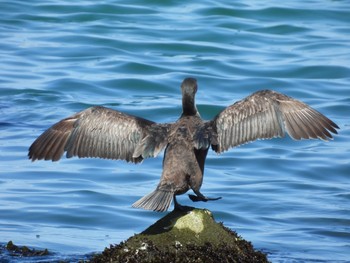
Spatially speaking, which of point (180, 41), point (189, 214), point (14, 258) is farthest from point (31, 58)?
point (189, 214)

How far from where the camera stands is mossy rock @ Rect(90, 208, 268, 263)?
24.1ft

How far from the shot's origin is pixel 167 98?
16469 mm

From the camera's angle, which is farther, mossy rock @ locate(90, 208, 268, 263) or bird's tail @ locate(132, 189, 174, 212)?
bird's tail @ locate(132, 189, 174, 212)

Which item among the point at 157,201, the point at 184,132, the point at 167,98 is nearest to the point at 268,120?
the point at 184,132

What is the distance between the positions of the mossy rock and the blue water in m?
1.72

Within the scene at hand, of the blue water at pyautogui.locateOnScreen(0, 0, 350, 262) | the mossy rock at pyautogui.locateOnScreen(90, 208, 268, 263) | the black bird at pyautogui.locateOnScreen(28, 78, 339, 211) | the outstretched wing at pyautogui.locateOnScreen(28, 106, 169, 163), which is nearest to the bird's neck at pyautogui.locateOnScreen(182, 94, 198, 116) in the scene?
the black bird at pyautogui.locateOnScreen(28, 78, 339, 211)

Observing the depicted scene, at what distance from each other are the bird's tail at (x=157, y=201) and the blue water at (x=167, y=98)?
1753mm

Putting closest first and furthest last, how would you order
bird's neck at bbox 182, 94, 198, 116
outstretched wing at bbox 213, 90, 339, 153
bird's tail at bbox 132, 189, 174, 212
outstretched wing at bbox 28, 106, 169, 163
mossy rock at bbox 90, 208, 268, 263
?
mossy rock at bbox 90, 208, 268, 263
bird's tail at bbox 132, 189, 174, 212
bird's neck at bbox 182, 94, 198, 116
outstretched wing at bbox 28, 106, 169, 163
outstretched wing at bbox 213, 90, 339, 153

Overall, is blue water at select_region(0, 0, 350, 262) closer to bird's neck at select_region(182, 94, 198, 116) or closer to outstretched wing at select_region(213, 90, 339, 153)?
outstretched wing at select_region(213, 90, 339, 153)

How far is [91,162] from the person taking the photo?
13539 mm

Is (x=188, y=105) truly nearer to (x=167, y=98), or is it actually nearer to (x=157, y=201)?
(x=157, y=201)

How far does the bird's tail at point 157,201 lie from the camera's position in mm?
7523

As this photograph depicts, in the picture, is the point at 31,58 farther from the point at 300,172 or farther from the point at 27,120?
the point at 300,172

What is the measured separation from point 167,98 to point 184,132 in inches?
329
